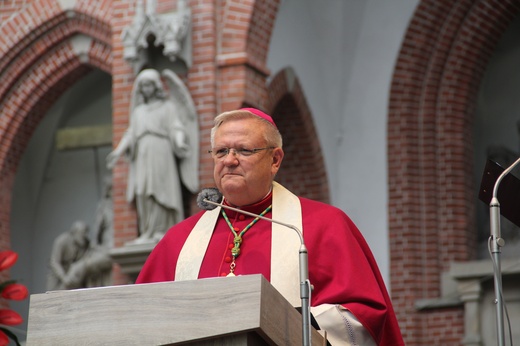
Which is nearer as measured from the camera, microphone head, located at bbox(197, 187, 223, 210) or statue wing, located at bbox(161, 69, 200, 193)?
microphone head, located at bbox(197, 187, 223, 210)

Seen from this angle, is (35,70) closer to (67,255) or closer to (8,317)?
(67,255)

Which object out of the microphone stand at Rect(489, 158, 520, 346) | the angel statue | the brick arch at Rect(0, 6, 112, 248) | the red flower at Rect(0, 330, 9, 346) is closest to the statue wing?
the angel statue

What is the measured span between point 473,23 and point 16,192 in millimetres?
5684

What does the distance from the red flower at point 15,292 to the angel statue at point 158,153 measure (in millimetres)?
3785

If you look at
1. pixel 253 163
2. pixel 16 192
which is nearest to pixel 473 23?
pixel 16 192

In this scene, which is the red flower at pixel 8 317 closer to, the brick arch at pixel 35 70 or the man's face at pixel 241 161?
the man's face at pixel 241 161

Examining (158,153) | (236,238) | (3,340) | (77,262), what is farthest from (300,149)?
(236,238)

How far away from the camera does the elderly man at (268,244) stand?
16.1 ft

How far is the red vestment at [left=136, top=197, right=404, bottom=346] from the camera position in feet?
16.1

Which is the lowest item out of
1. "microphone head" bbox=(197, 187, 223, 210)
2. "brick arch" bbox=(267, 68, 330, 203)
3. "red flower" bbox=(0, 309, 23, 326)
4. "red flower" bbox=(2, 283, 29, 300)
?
"red flower" bbox=(0, 309, 23, 326)

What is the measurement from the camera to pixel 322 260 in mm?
5105

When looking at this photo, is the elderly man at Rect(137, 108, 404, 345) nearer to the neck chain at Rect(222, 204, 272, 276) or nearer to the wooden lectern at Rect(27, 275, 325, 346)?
the neck chain at Rect(222, 204, 272, 276)

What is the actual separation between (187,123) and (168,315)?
262 inches

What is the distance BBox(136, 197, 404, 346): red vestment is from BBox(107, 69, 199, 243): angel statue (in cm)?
491
